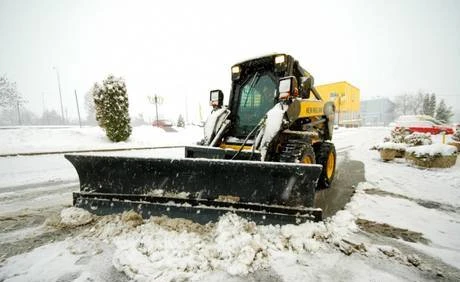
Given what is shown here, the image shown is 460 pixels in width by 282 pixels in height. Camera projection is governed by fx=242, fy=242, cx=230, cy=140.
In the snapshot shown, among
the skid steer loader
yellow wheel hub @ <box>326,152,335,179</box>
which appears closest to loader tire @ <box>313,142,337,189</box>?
yellow wheel hub @ <box>326,152,335,179</box>

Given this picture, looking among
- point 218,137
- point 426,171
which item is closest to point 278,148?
→ point 218,137

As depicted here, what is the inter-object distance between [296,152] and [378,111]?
10242 cm

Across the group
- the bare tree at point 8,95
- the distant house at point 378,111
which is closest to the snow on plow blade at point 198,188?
the bare tree at point 8,95

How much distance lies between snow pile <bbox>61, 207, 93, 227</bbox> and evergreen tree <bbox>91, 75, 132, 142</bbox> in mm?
11688

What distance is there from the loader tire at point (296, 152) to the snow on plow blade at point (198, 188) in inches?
28.6

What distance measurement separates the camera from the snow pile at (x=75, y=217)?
2926 mm

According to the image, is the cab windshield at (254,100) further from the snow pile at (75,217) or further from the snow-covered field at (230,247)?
the snow pile at (75,217)

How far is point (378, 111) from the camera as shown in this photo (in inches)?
3529

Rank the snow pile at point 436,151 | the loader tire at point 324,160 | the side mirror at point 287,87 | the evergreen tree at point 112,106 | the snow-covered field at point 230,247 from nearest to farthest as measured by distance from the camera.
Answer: the snow-covered field at point 230,247 → the side mirror at point 287,87 → the loader tire at point 324,160 → the snow pile at point 436,151 → the evergreen tree at point 112,106

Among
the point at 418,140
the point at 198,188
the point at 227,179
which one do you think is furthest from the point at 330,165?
the point at 418,140

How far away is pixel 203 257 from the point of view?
2.22m

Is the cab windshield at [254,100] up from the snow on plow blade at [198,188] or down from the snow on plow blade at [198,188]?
up

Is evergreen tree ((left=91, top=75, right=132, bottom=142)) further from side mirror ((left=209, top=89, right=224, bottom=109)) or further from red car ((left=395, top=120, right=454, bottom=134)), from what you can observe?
red car ((left=395, top=120, right=454, bottom=134))

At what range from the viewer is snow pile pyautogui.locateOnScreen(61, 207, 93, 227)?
2.93 m
